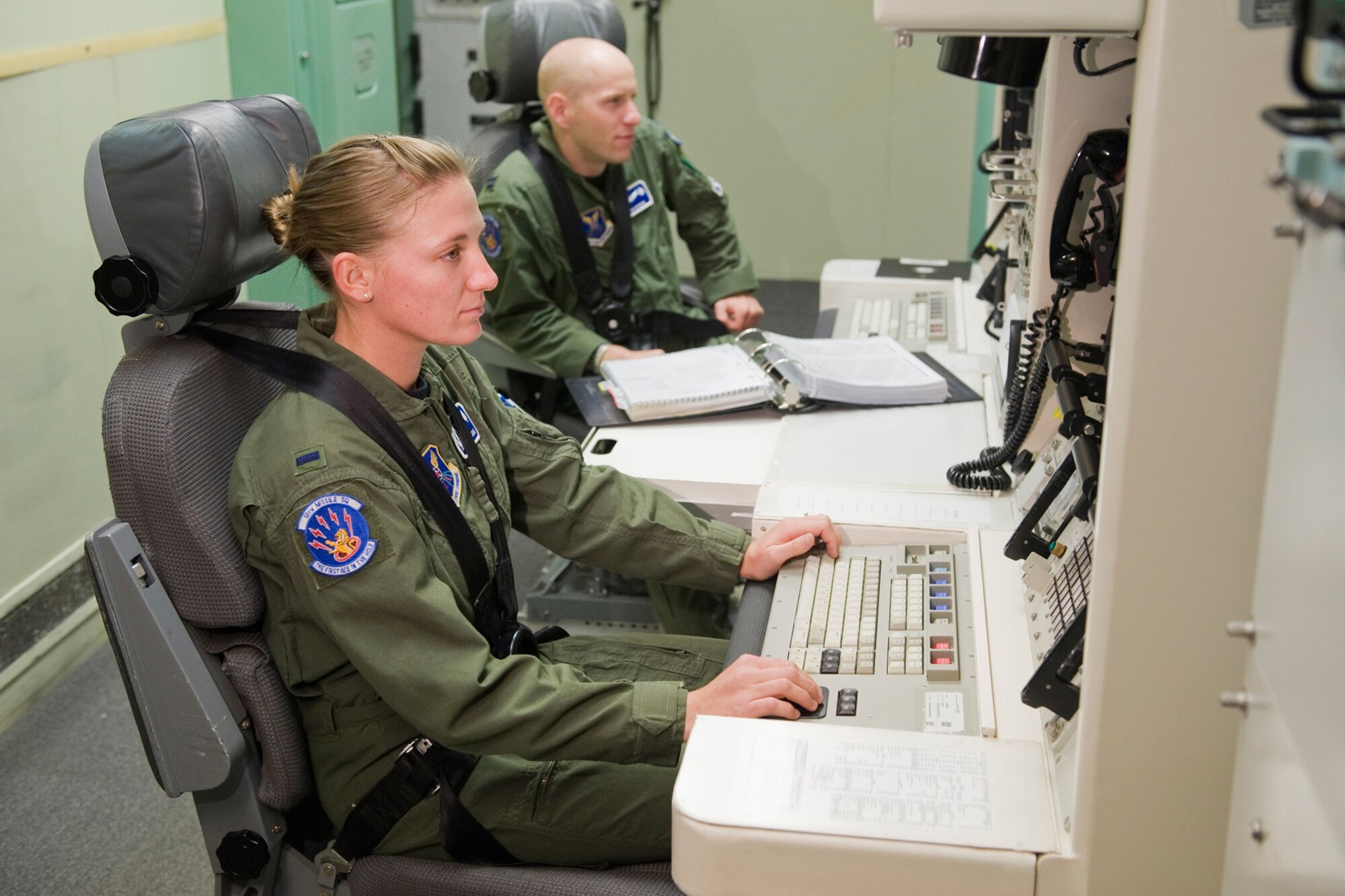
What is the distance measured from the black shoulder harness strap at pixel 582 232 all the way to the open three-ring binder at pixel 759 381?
47 cm

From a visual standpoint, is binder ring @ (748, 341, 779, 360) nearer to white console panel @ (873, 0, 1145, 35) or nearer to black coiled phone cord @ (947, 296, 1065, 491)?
black coiled phone cord @ (947, 296, 1065, 491)

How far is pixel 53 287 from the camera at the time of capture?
250 centimetres

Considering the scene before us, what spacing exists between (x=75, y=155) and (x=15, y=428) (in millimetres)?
575

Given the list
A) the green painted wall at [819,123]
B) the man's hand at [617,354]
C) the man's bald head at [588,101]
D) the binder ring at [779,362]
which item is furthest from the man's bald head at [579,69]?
the green painted wall at [819,123]

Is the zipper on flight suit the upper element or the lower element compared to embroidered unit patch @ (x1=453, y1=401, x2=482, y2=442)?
lower

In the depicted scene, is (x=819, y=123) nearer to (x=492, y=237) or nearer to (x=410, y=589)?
(x=492, y=237)

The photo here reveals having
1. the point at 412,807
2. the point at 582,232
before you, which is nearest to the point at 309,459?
the point at 412,807

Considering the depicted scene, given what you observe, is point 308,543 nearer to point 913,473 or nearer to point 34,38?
point 913,473

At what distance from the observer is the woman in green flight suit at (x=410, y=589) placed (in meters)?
1.23

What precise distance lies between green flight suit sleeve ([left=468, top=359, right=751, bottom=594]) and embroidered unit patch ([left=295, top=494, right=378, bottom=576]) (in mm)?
394

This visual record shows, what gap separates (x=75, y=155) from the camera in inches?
101

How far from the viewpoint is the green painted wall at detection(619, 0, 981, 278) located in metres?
4.63

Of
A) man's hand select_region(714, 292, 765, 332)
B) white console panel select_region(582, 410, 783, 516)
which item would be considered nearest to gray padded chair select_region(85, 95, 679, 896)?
white console panel select_region(582, 410, 783, 516)

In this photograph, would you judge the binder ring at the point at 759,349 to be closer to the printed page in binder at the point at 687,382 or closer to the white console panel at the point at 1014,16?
the printed page in binder at the point at 687,382
